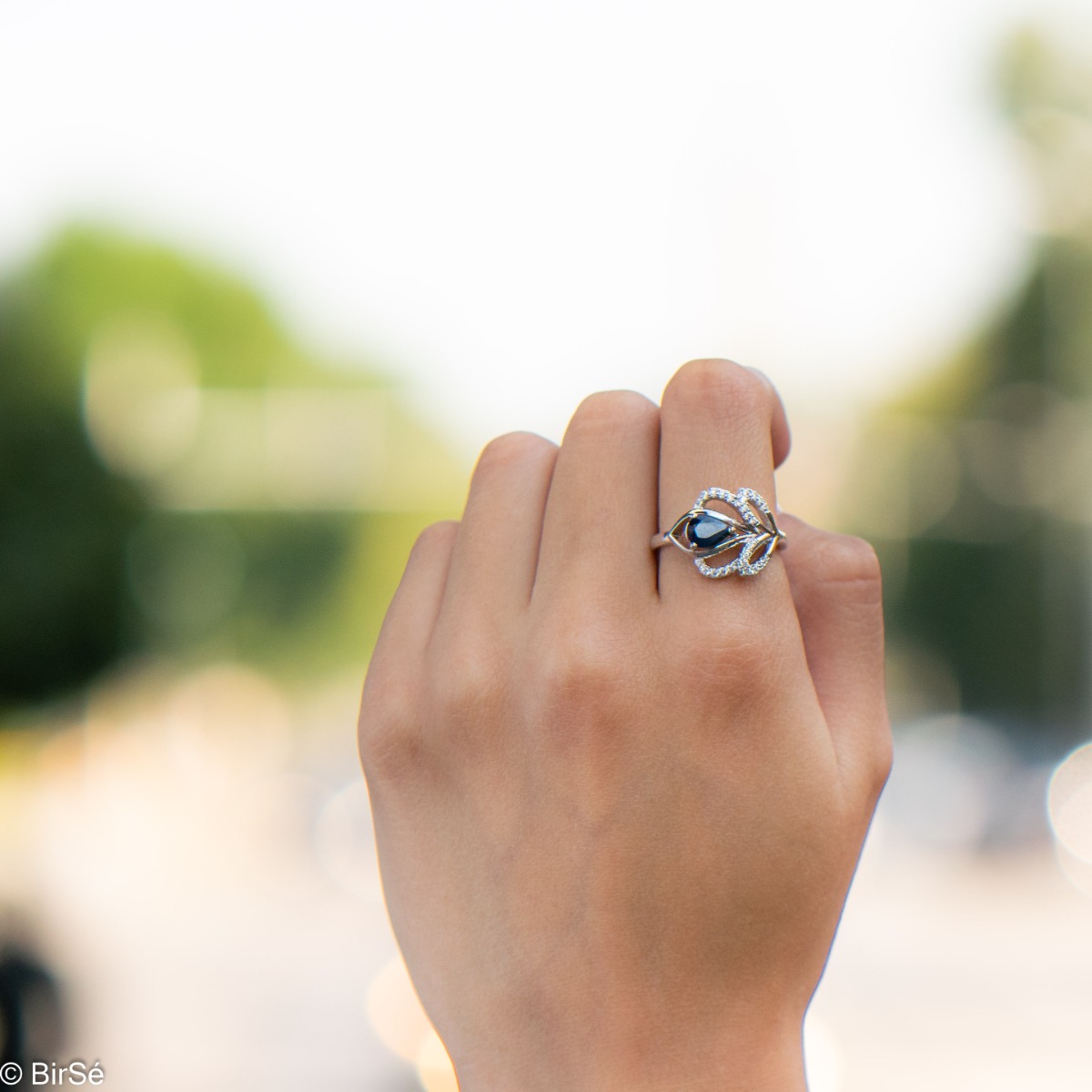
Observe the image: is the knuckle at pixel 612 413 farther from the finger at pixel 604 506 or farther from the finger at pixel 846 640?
the finger at pixel 846 640

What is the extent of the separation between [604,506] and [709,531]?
93 millimetres

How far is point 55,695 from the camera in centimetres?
1445

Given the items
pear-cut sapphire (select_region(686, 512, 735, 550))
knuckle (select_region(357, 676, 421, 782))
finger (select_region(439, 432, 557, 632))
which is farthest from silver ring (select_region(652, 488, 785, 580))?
knuckle (select_region(357, 676, 421, 782))

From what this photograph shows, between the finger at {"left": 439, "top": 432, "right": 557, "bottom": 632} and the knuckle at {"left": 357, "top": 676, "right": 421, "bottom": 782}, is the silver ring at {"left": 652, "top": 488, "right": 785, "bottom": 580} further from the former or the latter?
the knuckle at {"left": 357, "top": 676, "right": 421, "bottom": 782}

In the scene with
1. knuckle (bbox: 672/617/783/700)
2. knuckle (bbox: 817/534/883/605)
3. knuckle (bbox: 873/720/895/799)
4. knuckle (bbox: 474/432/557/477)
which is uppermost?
knuckle (bbox: 474/432/557/477)

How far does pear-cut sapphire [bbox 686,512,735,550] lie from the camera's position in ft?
2.64

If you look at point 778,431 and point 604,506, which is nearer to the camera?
point 604,506

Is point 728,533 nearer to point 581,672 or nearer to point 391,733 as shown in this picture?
point 581,672

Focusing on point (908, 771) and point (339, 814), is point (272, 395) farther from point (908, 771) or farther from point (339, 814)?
point (908, 771)

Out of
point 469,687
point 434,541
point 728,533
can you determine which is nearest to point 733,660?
point 728,533

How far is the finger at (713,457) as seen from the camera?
0.84 metres

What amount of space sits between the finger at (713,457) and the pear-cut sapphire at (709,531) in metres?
0.02

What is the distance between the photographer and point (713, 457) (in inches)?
33.4

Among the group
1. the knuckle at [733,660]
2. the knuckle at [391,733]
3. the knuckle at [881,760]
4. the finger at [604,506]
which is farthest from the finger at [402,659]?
the knuckle at [881,760]
